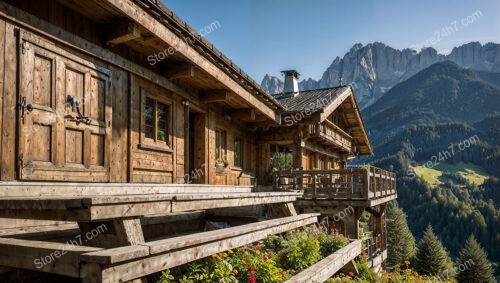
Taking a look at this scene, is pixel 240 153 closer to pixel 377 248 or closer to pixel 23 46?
pixel 377 248

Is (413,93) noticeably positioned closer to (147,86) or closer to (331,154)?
(331,154)

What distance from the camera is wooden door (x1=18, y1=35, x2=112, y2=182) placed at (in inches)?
207

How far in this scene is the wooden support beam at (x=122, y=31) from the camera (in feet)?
21.1

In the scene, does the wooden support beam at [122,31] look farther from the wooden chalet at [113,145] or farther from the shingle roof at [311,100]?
the shingle roof at [311,100]

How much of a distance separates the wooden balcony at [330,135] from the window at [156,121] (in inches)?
289

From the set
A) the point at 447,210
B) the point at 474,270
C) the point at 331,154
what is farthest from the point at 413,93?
the point at 331,154

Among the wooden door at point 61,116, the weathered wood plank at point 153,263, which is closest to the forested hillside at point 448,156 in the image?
the wooden door at point 61,116

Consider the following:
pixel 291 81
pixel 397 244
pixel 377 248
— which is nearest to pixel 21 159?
pixel 377 248

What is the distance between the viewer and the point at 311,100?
662 inches

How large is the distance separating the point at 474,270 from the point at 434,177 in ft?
338

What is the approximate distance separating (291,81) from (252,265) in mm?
17562

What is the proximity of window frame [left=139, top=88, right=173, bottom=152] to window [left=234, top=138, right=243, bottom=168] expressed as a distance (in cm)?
470

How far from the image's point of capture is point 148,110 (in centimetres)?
839

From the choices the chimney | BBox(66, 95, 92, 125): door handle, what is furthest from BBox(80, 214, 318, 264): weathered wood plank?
the chimney
